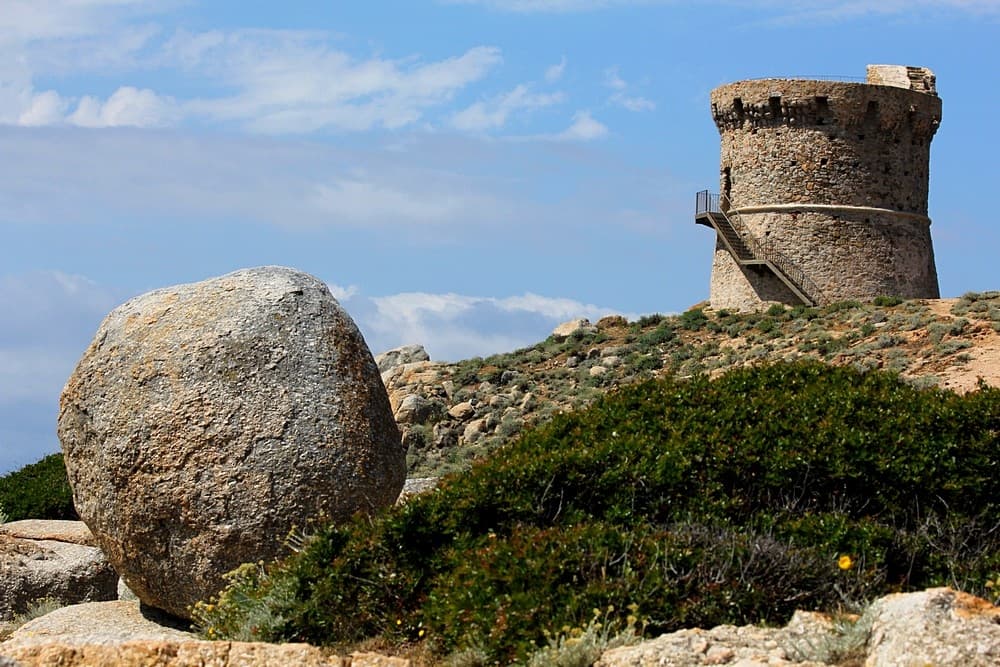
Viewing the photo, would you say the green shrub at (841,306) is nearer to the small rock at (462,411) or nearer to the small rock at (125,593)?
the small rock at (462,411)

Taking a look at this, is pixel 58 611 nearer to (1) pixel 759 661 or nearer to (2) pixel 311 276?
(2) pixel 311 276

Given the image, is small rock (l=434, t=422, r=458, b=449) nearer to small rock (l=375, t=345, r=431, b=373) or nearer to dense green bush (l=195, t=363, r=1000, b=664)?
small rock (l=375, t=345, r=431, b=373)

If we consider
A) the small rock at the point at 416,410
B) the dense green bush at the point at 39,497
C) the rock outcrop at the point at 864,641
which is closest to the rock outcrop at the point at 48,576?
the dense green bush at the point at 39,497

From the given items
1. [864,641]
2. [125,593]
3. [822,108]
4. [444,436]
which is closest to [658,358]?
[444,436]

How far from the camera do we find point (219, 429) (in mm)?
9141

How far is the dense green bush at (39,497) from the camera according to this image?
16.1 metres

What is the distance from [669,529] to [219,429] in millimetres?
3040

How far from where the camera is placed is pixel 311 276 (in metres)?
10.1

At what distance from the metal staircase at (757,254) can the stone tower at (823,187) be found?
0.03 metres

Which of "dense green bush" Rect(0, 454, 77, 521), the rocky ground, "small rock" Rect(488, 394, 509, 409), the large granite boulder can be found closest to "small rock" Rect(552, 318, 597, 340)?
the rocky ground

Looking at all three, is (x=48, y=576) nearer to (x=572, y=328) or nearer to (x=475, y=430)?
(x=475, y=430)

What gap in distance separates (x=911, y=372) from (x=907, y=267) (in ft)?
46.8

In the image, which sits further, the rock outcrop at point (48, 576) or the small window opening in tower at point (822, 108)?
the small window opening in tower at point (822, 108)

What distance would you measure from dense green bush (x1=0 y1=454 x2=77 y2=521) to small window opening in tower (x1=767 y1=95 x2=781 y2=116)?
26.7m
